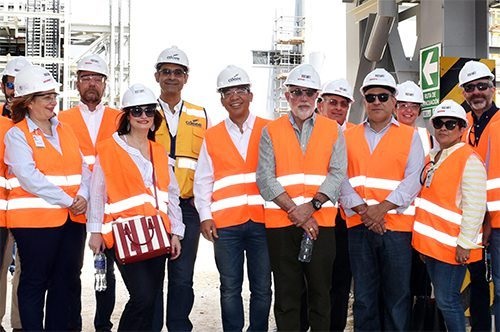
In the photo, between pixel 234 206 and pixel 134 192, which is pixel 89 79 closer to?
Answer: pixel 134 192

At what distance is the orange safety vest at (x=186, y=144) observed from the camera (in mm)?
5074

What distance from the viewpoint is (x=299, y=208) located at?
175 inches

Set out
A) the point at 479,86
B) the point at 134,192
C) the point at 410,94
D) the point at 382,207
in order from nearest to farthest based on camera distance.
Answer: the point at 134,192 < the point at 382,207 < the point at 479,86 < the point at 410,94

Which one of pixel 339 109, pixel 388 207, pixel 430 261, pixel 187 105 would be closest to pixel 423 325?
pixel 430 261

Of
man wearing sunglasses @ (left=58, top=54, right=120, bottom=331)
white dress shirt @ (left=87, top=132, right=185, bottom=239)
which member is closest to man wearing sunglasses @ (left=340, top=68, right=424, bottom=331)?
white dress shirt @ (left=87, top=132, right=185, bottom=239)

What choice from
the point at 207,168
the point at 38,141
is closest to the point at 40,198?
the point at 38,141

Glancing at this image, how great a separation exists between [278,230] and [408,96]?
201 centimetres

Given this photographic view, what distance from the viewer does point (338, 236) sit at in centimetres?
522

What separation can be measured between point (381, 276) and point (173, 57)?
91.2 inches

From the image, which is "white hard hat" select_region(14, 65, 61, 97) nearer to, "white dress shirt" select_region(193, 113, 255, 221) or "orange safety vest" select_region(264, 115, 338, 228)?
"white dress shirt" select_region(193, 113, 255, 221)

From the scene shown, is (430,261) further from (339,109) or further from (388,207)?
(339,109)

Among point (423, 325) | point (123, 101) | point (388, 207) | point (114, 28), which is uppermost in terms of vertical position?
point (114, 28)

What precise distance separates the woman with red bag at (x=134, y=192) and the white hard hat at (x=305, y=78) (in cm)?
101

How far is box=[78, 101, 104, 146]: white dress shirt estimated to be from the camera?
526cm
